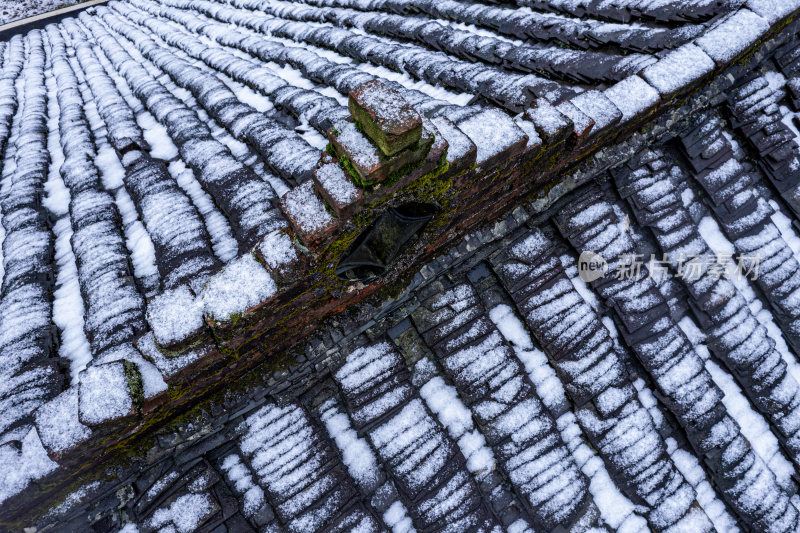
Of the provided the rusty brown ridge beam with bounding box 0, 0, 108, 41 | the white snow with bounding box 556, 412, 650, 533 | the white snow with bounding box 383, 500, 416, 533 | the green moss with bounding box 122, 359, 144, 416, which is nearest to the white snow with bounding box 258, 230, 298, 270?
the green moss with bounding box 122, 359, 144, 416

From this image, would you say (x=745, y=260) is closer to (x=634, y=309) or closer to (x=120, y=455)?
(x=634, y=309)

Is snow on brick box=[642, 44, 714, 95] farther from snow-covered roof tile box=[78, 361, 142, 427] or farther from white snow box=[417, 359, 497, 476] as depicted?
snow-covered roof tile box=[78, 361, 142, 427]

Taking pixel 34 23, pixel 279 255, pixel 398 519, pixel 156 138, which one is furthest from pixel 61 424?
pixel 34 23

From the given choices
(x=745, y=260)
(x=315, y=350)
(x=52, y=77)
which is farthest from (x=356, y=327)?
(x=52, y=77)

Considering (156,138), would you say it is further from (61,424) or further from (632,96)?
(632,96)

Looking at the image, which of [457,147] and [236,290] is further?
[457,147]

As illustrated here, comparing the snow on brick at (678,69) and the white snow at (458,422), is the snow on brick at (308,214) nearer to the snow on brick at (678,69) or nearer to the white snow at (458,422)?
the white snow at (458,422)
